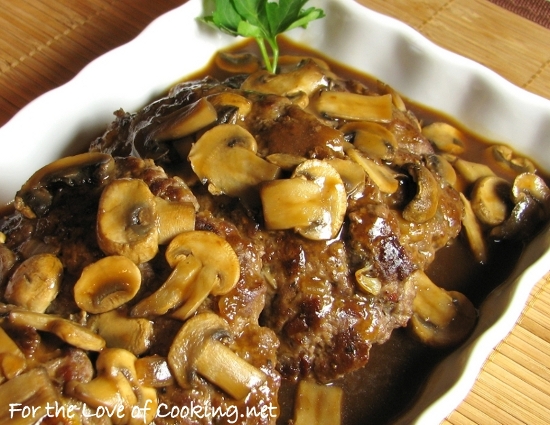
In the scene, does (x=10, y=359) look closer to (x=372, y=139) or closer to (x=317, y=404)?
(x=317, y=404)

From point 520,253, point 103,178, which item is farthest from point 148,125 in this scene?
point 520,253

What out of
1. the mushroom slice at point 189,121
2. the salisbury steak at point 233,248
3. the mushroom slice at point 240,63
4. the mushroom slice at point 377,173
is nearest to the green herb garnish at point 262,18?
the mushroom slice at point 240,63

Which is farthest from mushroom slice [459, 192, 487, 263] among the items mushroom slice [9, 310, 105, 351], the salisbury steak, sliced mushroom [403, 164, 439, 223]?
mushroom slice [9, 310, 105, 351]

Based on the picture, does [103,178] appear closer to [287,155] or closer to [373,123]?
[287,155]

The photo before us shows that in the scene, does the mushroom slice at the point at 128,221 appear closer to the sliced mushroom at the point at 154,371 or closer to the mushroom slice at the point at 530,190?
the sliced mushroom at the point at 154,371

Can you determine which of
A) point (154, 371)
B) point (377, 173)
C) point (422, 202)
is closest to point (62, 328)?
point (154, 371)
